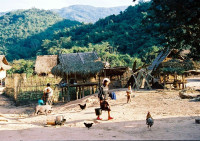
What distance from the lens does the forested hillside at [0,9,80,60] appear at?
66706mm

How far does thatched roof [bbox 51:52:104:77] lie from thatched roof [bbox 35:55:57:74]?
15655 mm

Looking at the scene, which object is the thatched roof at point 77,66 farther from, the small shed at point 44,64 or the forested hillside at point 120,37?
the forested hillside at point 120,37

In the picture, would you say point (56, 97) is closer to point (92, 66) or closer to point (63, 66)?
point (63, 66)

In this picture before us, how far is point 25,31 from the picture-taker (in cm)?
8919

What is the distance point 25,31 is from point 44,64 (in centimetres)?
6391

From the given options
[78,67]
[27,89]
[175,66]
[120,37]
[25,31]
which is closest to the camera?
[27,89]

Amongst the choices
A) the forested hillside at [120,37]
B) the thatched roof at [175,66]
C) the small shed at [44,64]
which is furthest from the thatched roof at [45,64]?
the thatched roof at [175,66]

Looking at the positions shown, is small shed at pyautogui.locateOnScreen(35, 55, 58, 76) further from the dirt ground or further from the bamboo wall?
the dirt ground

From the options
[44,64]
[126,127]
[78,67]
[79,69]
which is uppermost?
[44,64]

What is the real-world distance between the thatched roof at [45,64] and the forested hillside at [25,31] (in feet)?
105

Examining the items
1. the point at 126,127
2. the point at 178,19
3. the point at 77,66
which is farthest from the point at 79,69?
the point at 178,19

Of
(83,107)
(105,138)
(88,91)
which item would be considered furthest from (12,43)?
(105,138)

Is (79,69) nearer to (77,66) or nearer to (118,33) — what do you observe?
(77,66)

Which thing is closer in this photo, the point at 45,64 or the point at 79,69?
the point at 79,69
